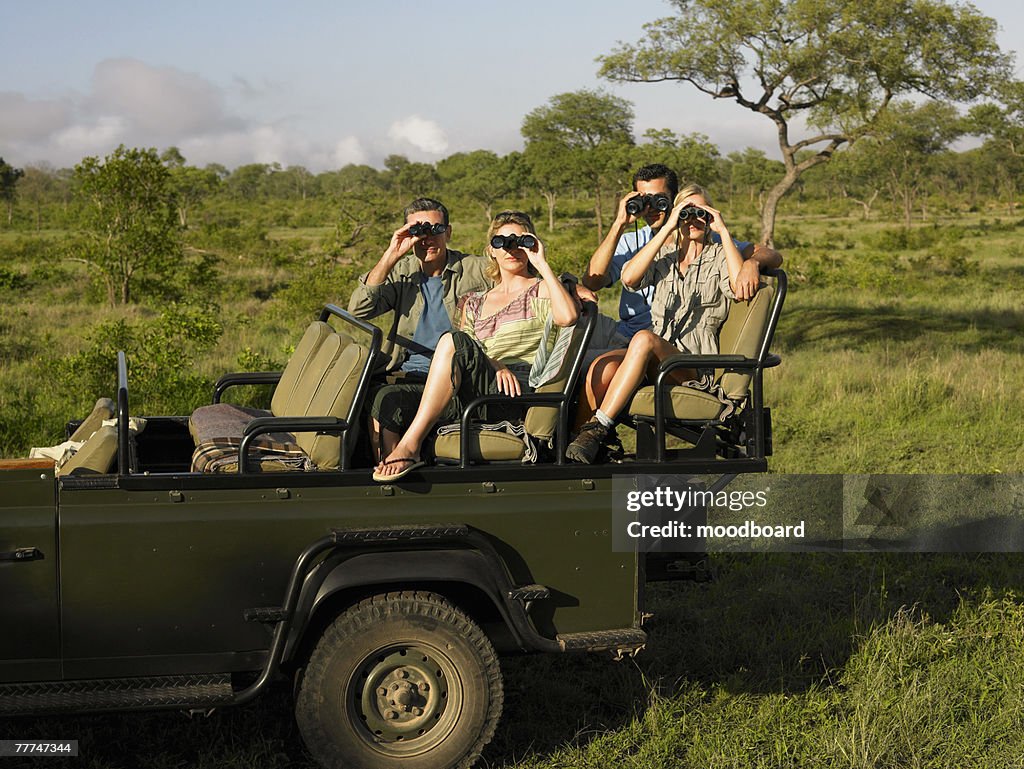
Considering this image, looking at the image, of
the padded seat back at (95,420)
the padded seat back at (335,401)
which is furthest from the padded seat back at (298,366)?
the padded seat back at (95,420)

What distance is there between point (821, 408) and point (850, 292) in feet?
40.4

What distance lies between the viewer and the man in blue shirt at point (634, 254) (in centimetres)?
497

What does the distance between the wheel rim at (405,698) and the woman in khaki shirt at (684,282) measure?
124 cm

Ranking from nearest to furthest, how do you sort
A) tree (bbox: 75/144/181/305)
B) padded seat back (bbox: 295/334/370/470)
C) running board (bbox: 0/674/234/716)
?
1. running board (bbox: 0/674/234/716)
2. padded seat back (bbox: 295/334/370/470)
3. tree (bbox: 75/144/181/305)

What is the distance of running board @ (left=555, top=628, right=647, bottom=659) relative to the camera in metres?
3.91

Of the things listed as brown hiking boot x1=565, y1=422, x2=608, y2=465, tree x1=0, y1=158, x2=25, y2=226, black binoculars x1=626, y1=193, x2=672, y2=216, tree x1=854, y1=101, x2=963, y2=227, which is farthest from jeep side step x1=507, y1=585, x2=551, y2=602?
tree x1=0, y1=158, x2=25, y2=226

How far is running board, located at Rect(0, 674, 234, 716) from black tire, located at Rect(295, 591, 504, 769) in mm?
290

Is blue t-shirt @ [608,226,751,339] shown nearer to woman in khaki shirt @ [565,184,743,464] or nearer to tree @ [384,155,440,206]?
woman in khaki shirt @ [565,184,743,464]

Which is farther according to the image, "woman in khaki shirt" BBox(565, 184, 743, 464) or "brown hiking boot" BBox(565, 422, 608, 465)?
"woman in khaki shirt" BBox(565, 184, 743, 464)

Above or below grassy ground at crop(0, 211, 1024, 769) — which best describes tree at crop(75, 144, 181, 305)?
above

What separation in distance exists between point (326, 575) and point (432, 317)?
2085 millimetres

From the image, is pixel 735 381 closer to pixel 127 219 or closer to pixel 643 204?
pixel 643 204

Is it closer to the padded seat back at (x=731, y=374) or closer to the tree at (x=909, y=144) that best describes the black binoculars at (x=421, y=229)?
the padded seat back at (x=731, y=374)

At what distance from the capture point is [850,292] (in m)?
21.5
